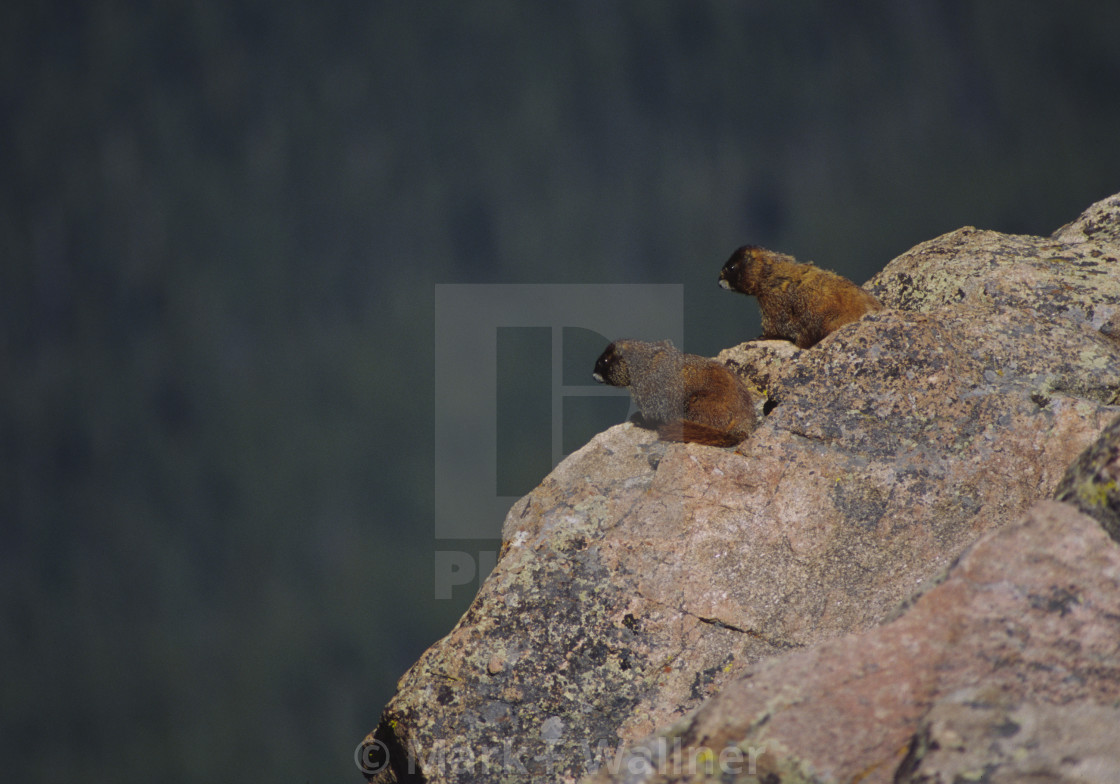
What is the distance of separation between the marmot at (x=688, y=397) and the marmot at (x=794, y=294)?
0.71 metres

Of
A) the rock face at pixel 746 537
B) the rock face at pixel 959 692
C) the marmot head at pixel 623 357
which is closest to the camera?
the rock face at pixel 959 692

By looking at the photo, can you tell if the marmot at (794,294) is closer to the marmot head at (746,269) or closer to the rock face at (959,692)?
the marmot head at (746,269)

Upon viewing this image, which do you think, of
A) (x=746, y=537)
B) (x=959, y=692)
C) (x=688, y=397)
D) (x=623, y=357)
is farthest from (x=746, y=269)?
(x=959, y=692)

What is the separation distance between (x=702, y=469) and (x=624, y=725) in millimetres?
1093

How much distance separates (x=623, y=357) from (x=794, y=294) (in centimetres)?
107

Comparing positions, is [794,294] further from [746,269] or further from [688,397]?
[688,397]

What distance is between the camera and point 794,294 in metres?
4.77

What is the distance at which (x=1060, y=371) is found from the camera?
3.64 m

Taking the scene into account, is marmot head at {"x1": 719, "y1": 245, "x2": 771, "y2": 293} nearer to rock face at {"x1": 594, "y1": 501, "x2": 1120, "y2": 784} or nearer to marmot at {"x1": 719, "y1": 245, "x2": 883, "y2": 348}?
marmot at {"x1": 719, "y1": 245, "x2": 883, "y2": 348}

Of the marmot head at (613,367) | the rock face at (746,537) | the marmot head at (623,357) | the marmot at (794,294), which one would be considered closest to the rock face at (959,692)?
the rock face at (746,537)

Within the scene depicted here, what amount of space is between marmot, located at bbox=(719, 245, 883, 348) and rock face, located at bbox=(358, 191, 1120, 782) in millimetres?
705

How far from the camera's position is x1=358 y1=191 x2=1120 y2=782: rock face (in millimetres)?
3033

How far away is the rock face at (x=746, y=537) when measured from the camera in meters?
3.03

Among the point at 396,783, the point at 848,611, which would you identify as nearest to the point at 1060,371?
the point at 848,611
